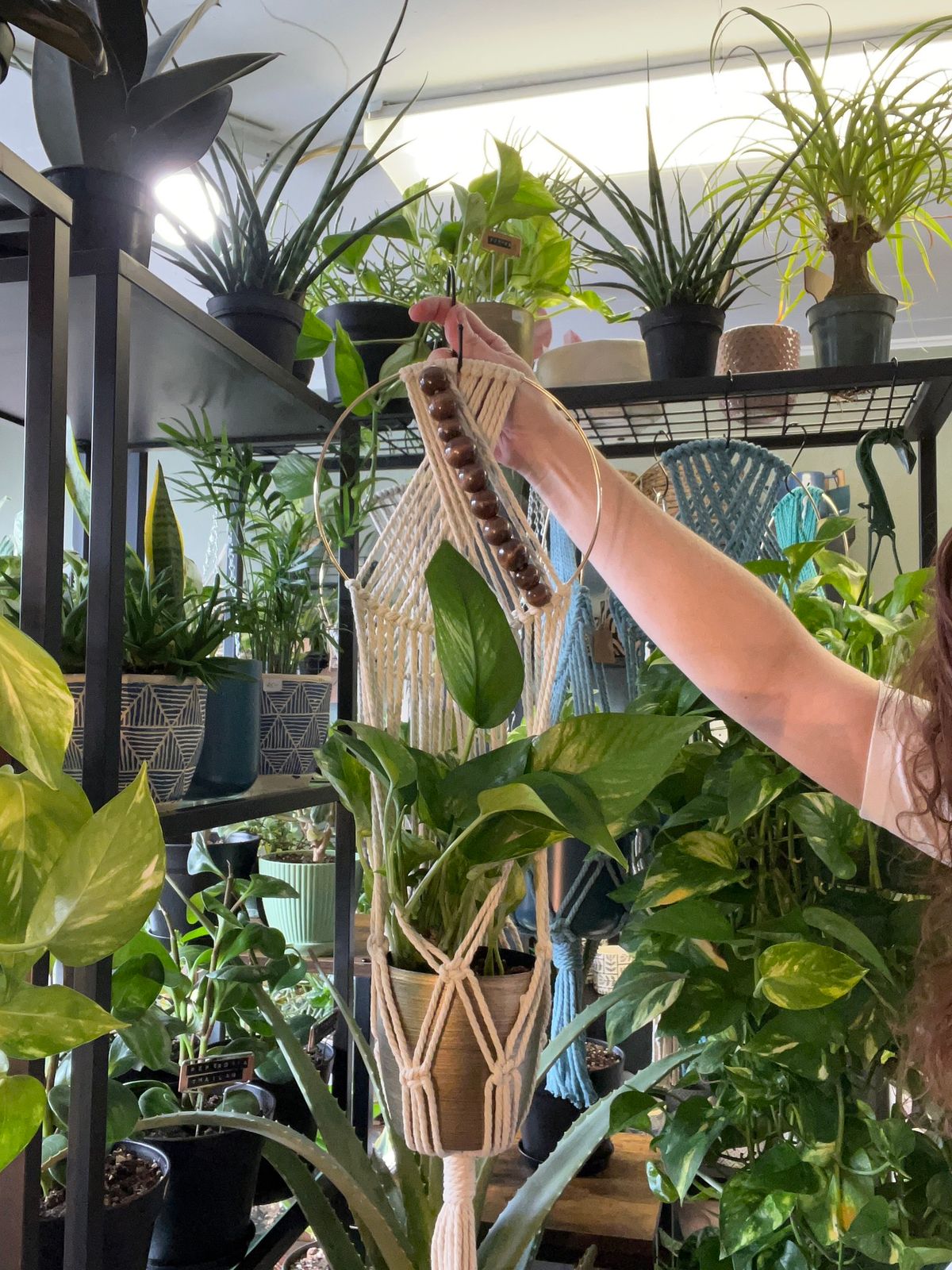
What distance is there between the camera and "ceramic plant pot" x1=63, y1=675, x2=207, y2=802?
754 mm

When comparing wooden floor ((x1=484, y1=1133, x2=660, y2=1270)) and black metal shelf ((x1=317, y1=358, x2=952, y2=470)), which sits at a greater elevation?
black metal shelf ((x1=317, y1=358, x2=952, y2=470))

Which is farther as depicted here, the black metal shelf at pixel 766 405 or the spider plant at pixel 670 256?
the spider plant at pixel 670 256

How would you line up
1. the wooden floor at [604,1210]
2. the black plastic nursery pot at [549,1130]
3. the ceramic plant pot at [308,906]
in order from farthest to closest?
the ceramic plant pot at [308,906] → the black plastic nursery pot at [549,1130] → the wooden floor at [604,1210]

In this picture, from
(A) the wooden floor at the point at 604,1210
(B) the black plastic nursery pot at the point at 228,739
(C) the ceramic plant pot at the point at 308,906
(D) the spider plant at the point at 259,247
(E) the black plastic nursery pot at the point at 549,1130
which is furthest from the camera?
(C) the ceramic plant pot at the point at 308,906

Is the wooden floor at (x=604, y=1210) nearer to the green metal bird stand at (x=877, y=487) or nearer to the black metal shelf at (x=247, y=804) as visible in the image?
the black metal shelf at (x=247, y=804)

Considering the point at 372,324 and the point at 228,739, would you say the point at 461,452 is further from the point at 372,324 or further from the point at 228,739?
the point at 372,324

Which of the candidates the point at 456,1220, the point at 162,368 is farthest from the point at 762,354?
the point at 456,1220

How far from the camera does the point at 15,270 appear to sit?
74 centimetres

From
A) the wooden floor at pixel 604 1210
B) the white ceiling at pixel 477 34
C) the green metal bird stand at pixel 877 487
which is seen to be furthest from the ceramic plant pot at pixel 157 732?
the white ceiling at pixel 477 34

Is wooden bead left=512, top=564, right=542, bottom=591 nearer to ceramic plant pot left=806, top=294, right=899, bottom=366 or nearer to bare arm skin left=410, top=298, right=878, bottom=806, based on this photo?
bare arm skin left=410, top=298, right=878, bottom=806

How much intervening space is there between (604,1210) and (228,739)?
84 cm

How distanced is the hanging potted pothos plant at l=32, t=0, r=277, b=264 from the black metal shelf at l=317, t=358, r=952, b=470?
0.46m

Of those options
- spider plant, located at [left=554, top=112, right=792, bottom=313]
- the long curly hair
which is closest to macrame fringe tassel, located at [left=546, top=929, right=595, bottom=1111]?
the long curly hair

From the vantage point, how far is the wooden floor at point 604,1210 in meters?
1.22
